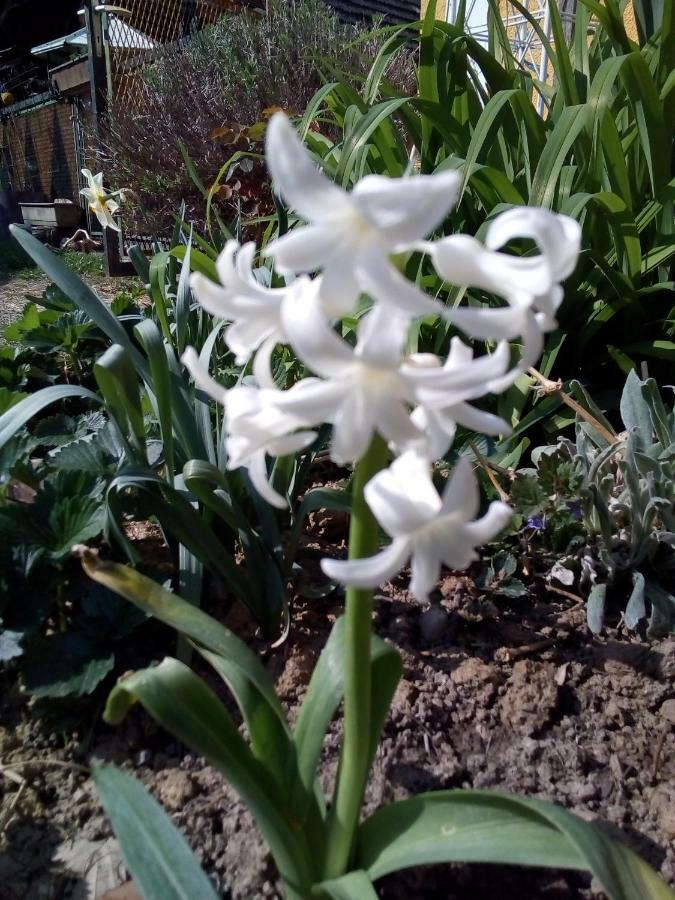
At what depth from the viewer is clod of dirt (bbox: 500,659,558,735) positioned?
129 cm

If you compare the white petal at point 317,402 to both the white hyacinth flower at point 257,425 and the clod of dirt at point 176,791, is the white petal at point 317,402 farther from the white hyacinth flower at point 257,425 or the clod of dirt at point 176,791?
the clod of dirt at point 176,791

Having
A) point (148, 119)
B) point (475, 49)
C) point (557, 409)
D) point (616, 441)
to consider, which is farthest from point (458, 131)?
point (148, 119)

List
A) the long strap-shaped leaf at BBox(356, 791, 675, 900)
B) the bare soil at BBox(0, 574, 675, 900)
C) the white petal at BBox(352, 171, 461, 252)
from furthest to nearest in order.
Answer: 1. the bare soil at BBox(0, 574, 675, 900)
2. the long strap-shaped leaf at BBox(356, 791, 675, 900)
3. the white petal at BBox(352, 171, 461, 252)

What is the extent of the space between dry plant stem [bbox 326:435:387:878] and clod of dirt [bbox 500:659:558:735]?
0.53m

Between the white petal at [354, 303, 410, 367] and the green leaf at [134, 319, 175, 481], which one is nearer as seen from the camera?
the white petal at [354, 303, 410, 367]

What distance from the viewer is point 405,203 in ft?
1.53

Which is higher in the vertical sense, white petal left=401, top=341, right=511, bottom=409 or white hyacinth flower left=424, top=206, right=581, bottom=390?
white hyacinth flower left=424, top=206, right=581, bottom=390

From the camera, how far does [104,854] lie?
107cm

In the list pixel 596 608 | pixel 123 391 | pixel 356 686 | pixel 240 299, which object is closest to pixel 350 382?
pixel 240 299

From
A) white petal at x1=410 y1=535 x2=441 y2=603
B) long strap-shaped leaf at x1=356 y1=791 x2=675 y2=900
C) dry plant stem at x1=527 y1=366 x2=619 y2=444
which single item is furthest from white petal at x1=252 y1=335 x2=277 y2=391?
dry plant stem at x1=527 y1=366 x2=619 y2=444

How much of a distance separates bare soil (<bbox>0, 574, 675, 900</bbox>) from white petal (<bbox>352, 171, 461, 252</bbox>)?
949mm

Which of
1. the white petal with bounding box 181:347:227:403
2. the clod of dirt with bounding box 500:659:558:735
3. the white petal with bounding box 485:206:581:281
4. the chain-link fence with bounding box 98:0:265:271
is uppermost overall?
the chain-link fence with bounding box 98:0:265:271

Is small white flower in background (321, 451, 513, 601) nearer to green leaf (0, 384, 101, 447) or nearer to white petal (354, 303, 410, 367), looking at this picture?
white petal (354, 303, 410, 367)

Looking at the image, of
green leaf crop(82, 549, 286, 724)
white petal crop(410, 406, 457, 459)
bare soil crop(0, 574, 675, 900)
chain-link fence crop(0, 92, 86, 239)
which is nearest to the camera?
white petal crop(410, 406, 457, 459)
